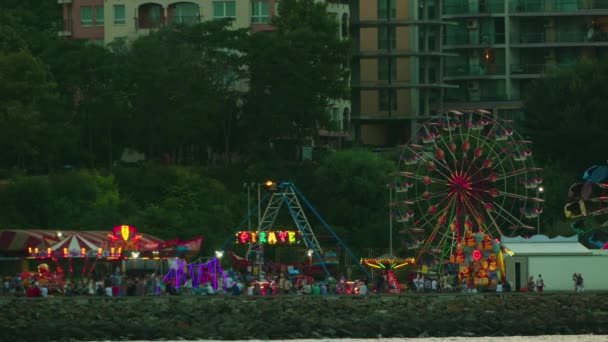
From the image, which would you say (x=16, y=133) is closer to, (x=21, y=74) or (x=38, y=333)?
(x=21, y=74)

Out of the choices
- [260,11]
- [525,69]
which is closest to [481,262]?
[260,11]

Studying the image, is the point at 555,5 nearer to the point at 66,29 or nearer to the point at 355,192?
the point at 66,29

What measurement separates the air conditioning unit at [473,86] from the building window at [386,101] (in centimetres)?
1350

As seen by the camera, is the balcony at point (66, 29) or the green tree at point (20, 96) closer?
the green tree at point (20, 96)

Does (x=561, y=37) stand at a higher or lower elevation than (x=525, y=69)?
higher

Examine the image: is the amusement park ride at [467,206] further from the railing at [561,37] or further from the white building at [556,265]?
the railing at [561,37]

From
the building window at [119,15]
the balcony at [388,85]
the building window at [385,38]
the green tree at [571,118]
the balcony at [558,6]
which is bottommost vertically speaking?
the green tree at [571,118]

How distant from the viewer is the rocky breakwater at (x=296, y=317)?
85438mm

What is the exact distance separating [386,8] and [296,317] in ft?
289

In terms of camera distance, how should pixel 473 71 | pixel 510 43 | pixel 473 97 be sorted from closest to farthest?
1. pixel 510 43
2. pixel 473 71
3. pixel 473 97

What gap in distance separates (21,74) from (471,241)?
36.9 m

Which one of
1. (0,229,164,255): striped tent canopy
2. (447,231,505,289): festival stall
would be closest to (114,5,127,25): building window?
(0,229,164,255): striped tent canopy

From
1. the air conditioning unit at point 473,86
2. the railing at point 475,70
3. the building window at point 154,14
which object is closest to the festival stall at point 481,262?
the building window at point 154,14

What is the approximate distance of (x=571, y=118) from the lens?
154m
